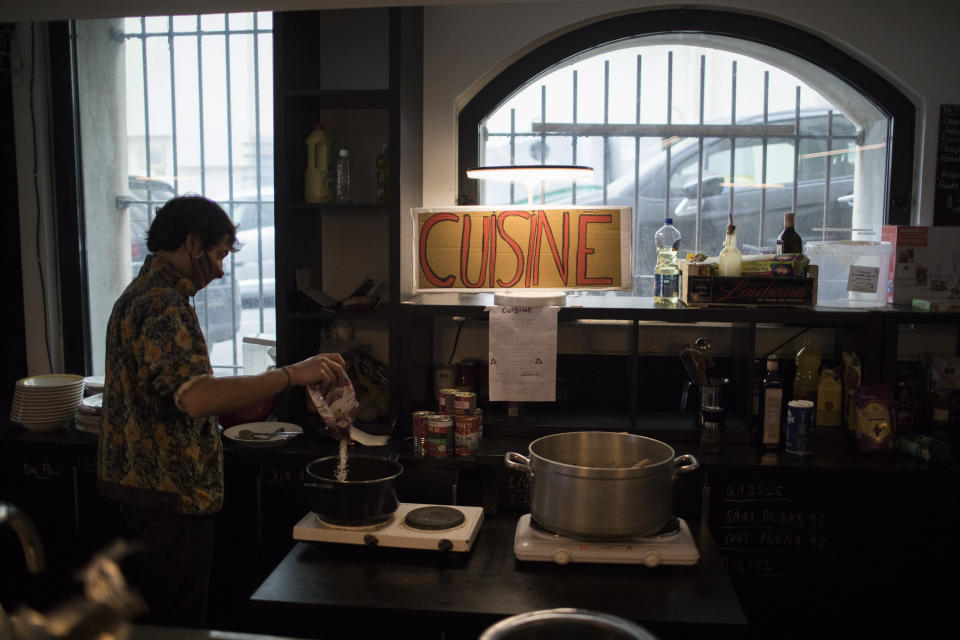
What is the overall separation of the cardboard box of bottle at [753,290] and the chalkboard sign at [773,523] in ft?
1.87

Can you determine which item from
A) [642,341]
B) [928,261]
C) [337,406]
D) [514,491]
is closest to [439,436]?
[514,491]

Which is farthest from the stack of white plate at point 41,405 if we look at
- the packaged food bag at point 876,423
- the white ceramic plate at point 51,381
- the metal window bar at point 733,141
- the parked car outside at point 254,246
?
the packaged food bag at point 876,423

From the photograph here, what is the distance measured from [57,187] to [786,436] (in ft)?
10.3

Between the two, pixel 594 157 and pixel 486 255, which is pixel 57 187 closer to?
pixel 486 255

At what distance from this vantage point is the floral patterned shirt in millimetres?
1973

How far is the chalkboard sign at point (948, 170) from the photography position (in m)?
2.97

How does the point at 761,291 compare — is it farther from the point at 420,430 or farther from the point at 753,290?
the point at 420,430

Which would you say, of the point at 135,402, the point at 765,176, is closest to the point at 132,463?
the point at 135,402

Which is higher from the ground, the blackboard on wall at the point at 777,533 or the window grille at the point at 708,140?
the window grille at the point at 708,140

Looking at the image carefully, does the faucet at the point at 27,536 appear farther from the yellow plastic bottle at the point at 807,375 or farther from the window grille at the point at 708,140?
the yellow plastic bottle at the point at 807,375

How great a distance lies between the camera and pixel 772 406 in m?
2.65

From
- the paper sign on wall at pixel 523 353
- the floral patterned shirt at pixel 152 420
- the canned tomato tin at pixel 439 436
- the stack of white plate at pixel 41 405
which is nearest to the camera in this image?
the floral patterned shirt at pixel 152 420

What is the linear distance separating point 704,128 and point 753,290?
80cm

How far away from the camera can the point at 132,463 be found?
207cm
